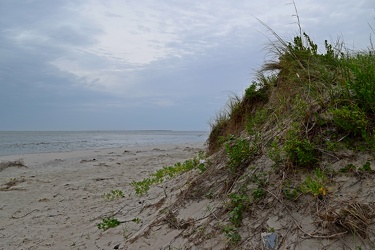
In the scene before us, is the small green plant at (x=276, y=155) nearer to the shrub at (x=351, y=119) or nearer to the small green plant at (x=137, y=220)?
the shrub at (x=351, y=119)

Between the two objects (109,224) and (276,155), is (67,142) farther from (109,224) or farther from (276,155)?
(276,155)

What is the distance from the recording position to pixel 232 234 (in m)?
3.05

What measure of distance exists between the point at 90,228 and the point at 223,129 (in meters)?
3.72

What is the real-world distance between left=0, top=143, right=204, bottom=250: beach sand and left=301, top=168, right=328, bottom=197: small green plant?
5.93 feet

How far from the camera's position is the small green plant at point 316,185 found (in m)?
2.82

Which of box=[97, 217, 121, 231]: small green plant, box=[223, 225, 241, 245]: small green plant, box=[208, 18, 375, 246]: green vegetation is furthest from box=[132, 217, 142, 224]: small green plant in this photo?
box=[223, 225, 241, 245]: small green plant

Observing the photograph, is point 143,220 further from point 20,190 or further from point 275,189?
point 20,190

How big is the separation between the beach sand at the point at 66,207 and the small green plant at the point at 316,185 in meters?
1.81

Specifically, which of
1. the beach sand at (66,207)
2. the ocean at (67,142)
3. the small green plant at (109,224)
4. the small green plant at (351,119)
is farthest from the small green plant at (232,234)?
the ocean at (67,142)

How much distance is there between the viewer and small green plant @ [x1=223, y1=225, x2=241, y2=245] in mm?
2975

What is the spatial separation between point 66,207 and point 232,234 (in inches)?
191

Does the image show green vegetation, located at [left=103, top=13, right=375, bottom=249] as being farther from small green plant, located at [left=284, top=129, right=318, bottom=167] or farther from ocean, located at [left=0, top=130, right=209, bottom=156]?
ocean, located at [left=0, top=130, right=209, bottom=156]

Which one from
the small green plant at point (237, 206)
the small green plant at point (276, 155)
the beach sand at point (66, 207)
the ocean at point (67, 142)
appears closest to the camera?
the small green plant at point (237, 206)

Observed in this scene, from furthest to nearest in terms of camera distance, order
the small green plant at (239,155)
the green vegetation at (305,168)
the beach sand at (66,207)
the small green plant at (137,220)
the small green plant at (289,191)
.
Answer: the beach sand at (66,207) < the small green plant at (137,220) < the small green plant at (239,155) < the small green plant at (289,191) < the green vegetation at (305,168)
